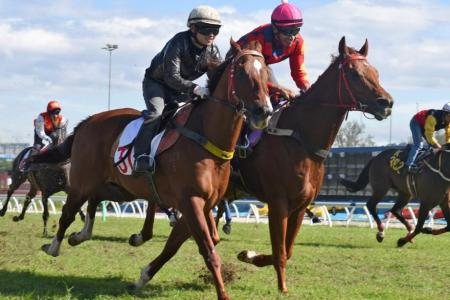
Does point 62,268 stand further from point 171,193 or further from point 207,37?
point 207,37

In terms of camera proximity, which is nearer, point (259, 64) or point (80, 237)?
point (259, 64)

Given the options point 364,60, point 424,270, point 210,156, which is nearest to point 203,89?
point 210,156

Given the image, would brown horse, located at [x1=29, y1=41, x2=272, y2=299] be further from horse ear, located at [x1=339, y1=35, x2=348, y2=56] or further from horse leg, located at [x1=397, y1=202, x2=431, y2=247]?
horse leg, located at [x1=397, y1=202, x2=431, y2=247]

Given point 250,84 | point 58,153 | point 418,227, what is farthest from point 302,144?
point 418,227

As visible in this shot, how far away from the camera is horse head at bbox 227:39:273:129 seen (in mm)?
6613

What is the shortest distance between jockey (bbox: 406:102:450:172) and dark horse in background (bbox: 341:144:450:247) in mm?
245

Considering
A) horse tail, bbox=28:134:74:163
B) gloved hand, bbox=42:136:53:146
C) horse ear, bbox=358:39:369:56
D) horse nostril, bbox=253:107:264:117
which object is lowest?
gloved hand, bbox=42:136:53:146

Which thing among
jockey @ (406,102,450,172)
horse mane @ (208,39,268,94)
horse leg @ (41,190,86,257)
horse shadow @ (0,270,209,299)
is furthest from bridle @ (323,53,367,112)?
jockey @ (406,102,450,172)

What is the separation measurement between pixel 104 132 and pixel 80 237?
4.32 feet

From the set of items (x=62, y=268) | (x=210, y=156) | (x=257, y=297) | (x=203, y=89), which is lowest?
(x=62, y=268)

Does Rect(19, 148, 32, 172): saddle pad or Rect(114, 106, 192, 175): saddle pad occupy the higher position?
Rect(114, 106, 192, 175): saddle pad

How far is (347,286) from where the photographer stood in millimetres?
8664

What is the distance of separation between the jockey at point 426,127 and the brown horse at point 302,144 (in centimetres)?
736

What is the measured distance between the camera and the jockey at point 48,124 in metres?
16.3
